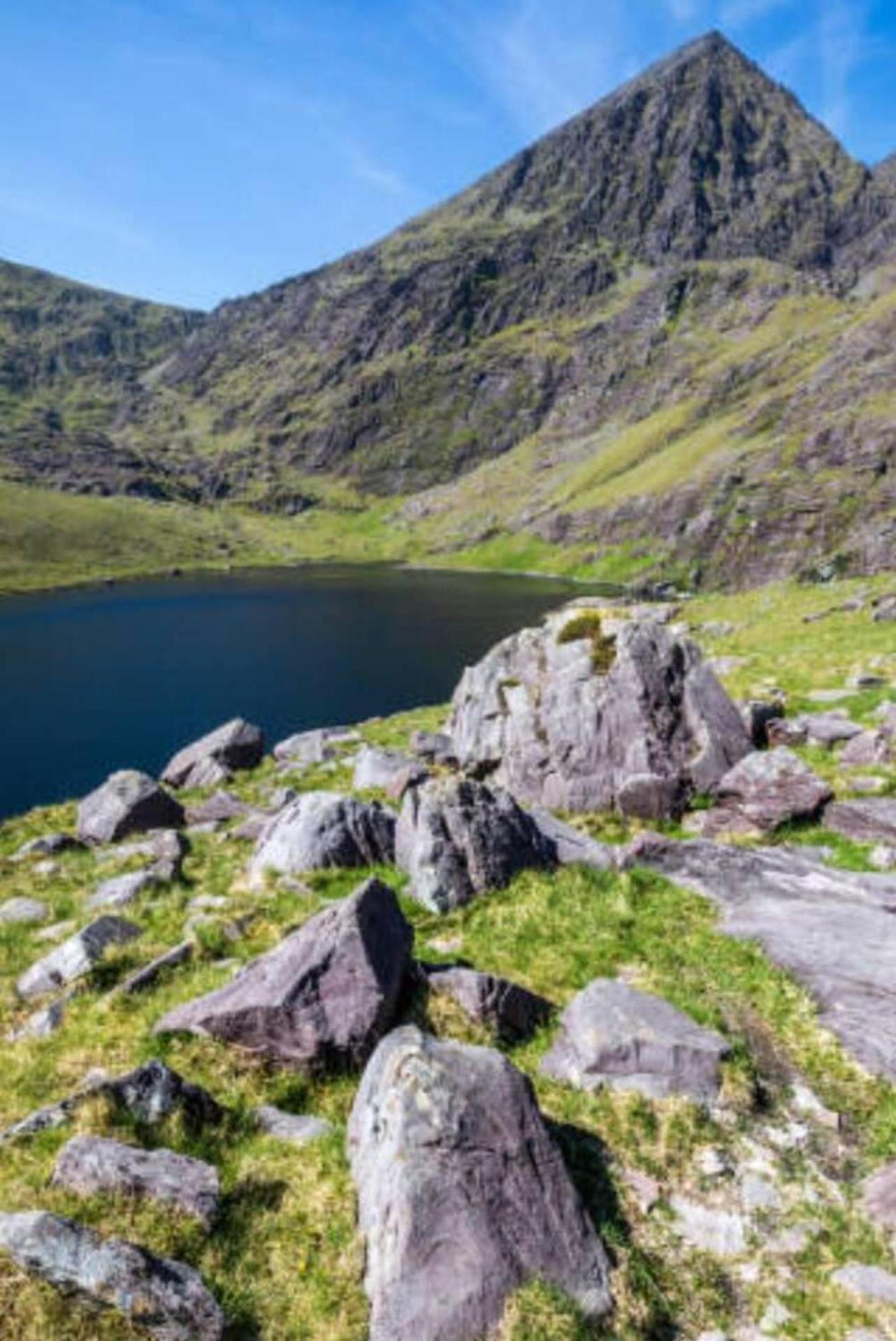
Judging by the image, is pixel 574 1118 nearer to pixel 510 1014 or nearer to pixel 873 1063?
pixel 510 1014

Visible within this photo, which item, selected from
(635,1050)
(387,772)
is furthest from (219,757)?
(635,1050)

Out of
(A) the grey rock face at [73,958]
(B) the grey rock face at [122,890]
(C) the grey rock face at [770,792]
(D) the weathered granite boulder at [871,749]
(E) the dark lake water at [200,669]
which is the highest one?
(D) the weathered granite boulder at [871,749]

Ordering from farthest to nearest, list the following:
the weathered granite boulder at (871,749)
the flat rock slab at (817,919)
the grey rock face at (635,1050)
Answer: the weathered granite boulder at (871,749)
the flat rock slab at (817,919)
the grey rock face at (635,1050)

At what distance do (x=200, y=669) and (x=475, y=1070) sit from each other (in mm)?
94726

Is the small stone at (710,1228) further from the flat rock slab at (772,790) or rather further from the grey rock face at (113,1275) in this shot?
the flat rock slab at (772,790)

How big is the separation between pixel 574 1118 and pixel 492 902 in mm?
6512

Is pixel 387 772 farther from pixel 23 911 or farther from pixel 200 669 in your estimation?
pixel 200 669

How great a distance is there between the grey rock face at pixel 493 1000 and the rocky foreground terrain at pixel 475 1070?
0.06 m

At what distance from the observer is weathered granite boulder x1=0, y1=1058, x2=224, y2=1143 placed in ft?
35.5

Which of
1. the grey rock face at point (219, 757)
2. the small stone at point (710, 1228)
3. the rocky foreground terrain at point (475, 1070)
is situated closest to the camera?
the rocky foreground terrain at point (475, 1070)

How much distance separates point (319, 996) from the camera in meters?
12.9

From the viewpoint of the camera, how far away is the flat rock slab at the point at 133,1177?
9336 mm

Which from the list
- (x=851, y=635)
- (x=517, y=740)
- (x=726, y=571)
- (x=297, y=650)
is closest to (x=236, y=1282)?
(x=517, y=740)

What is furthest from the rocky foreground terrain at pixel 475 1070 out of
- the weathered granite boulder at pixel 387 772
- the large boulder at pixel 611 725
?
the weathered granite boulder at pixel 387 772
